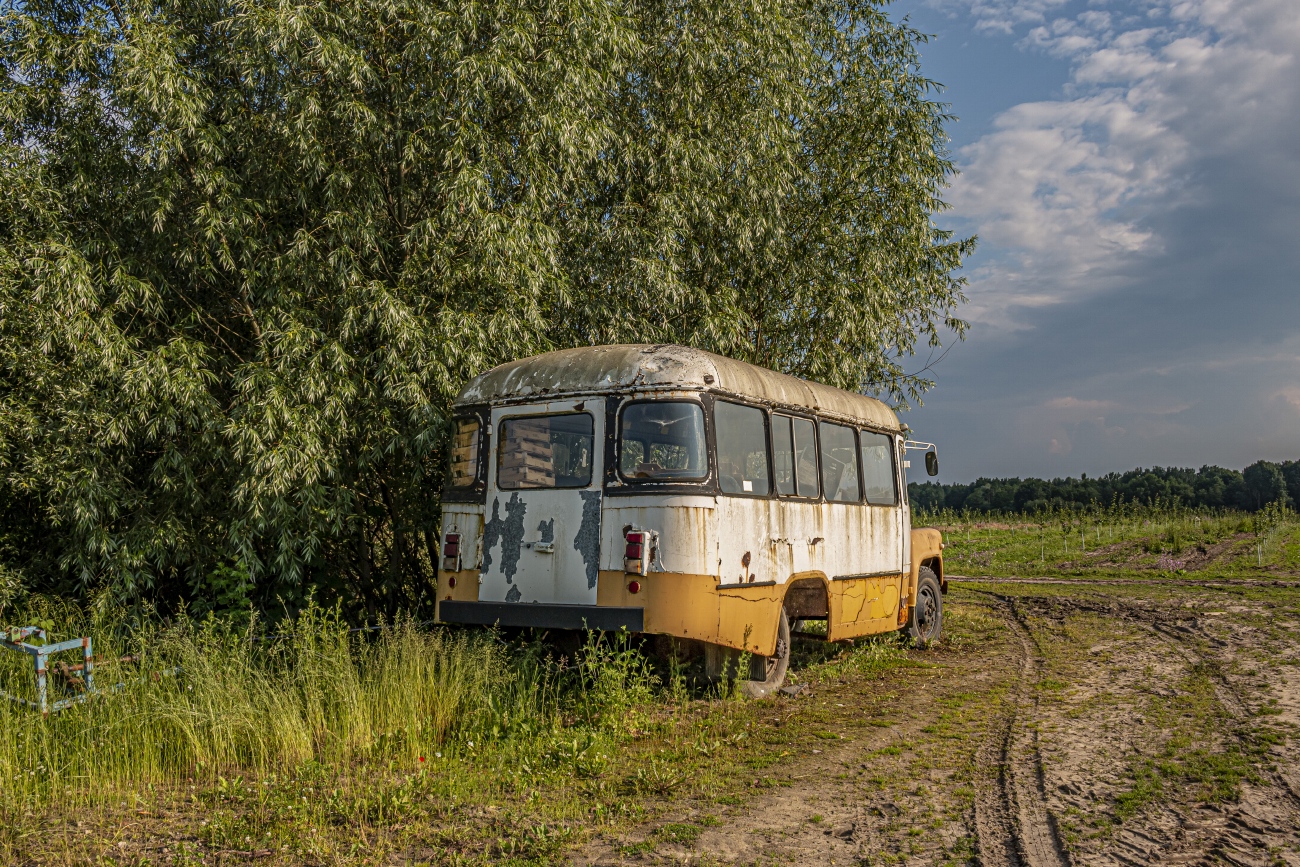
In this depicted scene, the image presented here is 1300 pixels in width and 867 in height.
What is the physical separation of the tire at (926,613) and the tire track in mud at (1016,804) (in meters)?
3.69

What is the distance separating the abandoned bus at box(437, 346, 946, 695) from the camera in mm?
7578

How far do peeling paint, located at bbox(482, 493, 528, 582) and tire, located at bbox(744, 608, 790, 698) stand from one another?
2.28 metres

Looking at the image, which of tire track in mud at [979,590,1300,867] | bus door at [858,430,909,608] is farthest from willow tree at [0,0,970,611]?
tire track in mud at [979,590,1300,867]

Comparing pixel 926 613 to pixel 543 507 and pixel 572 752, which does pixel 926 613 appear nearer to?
pixel 543 507

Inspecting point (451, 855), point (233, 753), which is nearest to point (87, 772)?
point (233, 753)

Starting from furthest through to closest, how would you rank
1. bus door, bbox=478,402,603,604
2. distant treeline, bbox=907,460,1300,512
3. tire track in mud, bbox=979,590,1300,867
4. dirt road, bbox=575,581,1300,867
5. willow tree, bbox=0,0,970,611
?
distant treeline, bbox=907,460,1300,512 < willow tree, bbox=0,0,970,611 < bus door, bbox=478,402,603,604 < dirt road, bbox=575,581,1300,867 < tire track in mud, bbox=979,590,1300,867

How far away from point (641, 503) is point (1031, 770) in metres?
3.35

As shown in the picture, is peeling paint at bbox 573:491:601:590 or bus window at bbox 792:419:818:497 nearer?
peeling paint at bbox 573:491:601:590

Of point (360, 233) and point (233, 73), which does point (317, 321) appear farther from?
point (233, 73)

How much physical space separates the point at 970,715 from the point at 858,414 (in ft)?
12.4

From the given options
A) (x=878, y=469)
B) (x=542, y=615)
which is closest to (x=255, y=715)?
(x=542, y=615)

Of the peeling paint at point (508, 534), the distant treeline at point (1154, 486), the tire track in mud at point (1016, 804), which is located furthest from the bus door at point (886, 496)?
the distant treeline at point (1154, 486)

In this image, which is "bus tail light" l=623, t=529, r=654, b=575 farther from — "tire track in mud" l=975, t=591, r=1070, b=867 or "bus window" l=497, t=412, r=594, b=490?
"tire track in mud" l=975, t=591, r=1070, b=867

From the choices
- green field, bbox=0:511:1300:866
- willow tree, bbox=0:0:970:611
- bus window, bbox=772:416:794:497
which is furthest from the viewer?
willow tree, bbox=0:0:970:611
